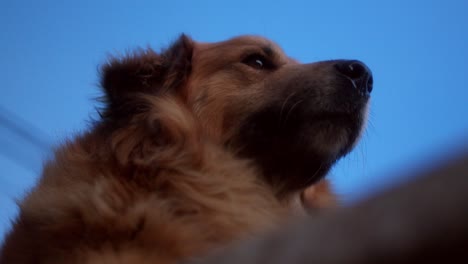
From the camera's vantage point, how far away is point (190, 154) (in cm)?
330

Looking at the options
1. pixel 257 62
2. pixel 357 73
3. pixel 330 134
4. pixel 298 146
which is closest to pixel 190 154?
pixel 298 146

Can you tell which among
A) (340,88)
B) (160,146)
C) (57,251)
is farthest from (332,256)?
(340,88)

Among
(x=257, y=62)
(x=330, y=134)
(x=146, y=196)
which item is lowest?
(x=330, y=134)

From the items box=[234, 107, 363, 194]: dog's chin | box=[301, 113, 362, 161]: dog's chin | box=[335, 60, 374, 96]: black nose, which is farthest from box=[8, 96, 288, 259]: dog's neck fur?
box=[335, 60, 374, 96]: black nose

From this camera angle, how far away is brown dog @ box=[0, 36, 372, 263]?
2717 millimetres

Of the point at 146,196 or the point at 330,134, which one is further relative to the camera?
the point at 330,134

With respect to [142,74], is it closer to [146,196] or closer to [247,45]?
[247,45]

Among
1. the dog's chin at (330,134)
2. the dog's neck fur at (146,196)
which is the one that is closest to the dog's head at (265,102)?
the dog's chin at (330,134)

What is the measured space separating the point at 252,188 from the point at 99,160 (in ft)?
2.90

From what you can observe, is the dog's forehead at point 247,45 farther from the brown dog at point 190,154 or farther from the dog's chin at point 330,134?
the dog's chin at point 330,134

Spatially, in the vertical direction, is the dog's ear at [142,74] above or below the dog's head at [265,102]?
above

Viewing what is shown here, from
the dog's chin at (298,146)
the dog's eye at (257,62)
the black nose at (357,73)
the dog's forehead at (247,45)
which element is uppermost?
the dog's forehead at (247,45)

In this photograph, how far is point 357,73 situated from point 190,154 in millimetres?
1210

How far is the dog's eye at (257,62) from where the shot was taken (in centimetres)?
404
